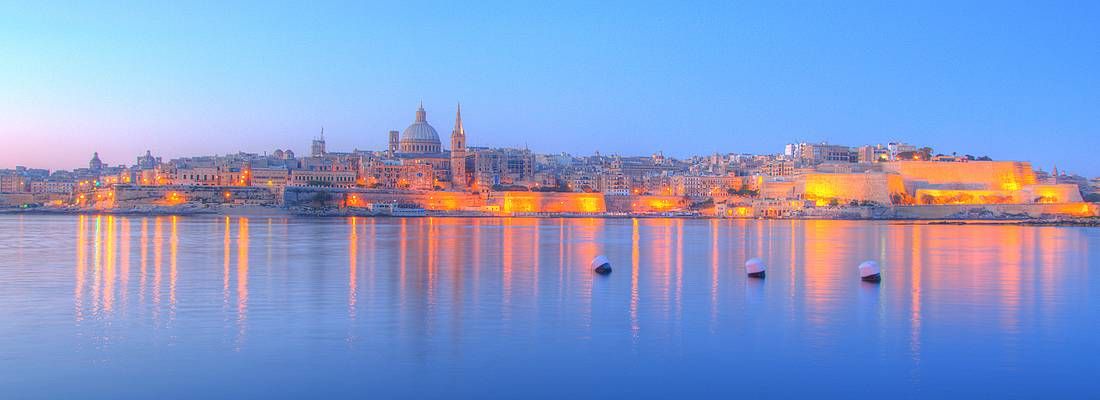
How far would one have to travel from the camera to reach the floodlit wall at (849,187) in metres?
57.7

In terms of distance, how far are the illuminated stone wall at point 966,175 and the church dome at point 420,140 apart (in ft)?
111

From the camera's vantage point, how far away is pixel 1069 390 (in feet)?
20.1

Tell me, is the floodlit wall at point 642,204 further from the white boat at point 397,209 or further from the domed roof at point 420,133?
the domed roof at point 420,133

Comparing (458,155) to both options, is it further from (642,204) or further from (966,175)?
(966,175)

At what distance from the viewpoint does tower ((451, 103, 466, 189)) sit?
72.7 meters

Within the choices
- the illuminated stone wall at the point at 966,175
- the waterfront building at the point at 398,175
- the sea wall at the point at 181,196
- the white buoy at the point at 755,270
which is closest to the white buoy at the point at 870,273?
the white buoy at the point at 755,270

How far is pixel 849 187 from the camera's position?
59094 millimetres

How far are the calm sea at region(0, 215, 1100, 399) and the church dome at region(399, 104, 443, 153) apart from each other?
62.5 metres

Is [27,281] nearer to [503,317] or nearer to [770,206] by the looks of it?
[503,317]

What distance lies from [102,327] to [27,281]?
4.76 m

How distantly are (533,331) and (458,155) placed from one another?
219 feet

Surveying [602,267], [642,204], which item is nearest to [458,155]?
[642,204]

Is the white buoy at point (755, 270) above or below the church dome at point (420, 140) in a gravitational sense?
below

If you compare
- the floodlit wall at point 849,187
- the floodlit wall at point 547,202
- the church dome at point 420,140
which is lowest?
the floodlit wall at point 547,202
